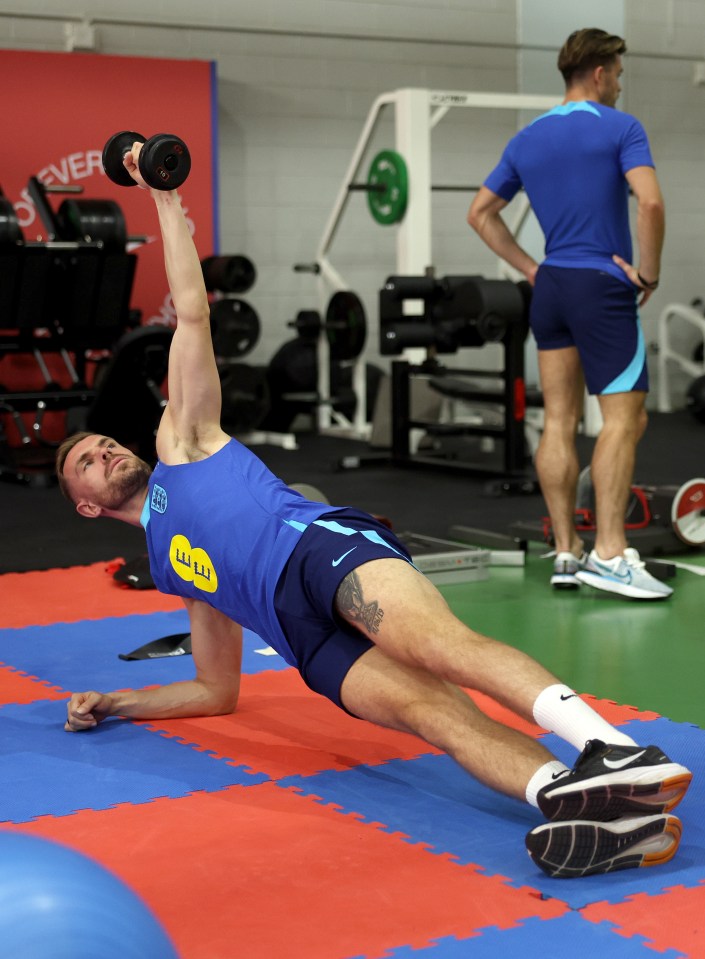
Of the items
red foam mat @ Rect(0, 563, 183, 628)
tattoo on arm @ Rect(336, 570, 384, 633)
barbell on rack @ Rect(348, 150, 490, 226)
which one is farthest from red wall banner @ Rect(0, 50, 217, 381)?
tattoo on arm @ Rect(336, 570, 384, 633)

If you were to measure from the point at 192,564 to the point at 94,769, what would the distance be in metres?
0.44

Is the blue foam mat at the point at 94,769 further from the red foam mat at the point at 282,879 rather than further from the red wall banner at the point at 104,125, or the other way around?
the red wall banner at the point at 104,125

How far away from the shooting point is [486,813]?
2277mm

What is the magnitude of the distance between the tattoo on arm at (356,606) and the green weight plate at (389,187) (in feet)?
18.0

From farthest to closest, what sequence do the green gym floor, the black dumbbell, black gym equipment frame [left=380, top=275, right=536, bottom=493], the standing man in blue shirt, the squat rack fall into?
the squat rack
black gym equipment frame [left=380, top=275, right=536, bottom=493]
the standing man in blue shirt
the green gym floor
the black dumbbell

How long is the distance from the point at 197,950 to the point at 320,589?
68 cm

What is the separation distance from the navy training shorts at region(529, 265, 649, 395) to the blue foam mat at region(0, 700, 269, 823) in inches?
72.9

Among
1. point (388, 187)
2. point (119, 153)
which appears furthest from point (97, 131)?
point (119, 153)

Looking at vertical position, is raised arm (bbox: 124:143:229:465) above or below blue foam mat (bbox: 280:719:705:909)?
above

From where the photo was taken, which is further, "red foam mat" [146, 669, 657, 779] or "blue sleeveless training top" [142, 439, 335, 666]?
"red foam mat" [146, 669, 657, 779]

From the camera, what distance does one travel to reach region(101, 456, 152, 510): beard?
2.64m

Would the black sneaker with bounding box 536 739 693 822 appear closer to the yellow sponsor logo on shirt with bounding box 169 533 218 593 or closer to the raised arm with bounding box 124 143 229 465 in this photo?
the yellow sponsor logo on shirt with bounding box 169 533 218 593

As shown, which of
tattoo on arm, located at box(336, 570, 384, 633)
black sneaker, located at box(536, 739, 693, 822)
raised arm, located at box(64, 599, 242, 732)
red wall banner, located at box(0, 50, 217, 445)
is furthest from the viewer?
red wall banner, located at box(0, 50, 217, 445)

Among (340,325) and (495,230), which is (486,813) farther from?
(340,325)
